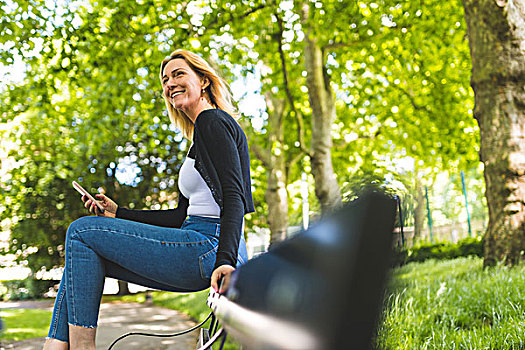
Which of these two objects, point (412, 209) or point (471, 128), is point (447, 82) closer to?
point (471, 128)

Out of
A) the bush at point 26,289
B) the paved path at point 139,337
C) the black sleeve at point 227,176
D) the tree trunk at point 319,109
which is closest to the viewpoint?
the black sleeve at point 227,176

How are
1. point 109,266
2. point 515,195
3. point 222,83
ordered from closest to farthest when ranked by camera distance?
point 109,266
point 222,83
point 515,195

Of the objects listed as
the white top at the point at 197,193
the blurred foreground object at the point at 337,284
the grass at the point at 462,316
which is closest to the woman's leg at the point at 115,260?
the white top at the point at 197,193

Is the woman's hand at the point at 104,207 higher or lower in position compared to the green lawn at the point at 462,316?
higher

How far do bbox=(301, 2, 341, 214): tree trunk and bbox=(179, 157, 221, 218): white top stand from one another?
858 cm

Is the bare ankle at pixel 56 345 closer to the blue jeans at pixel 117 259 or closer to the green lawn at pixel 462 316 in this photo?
the blue jeans at pixel 117 259

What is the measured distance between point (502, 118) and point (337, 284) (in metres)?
6.22

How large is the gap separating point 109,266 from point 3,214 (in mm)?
18414

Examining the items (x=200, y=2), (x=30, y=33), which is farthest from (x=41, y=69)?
(x=200, y=2)

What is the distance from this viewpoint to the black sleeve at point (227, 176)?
1714mm

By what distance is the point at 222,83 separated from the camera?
2.52 meters

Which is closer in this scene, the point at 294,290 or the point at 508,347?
the point at 294,290

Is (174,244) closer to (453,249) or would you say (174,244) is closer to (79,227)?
(79,227)

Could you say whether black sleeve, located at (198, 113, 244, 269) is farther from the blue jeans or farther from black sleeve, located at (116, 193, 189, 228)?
black sleeve, located at (116, 193, 189, 228)
